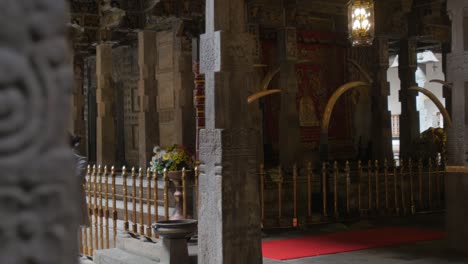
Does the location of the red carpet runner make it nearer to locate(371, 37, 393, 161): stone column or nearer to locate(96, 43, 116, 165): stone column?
locate(371, 37, 393, 161): stone column

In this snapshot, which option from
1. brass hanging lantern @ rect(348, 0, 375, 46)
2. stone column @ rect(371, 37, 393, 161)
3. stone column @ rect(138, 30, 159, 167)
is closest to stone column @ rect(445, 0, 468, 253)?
brass hanging lantern @ rect(348, 0, 375, 46)

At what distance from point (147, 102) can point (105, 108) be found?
1932mm

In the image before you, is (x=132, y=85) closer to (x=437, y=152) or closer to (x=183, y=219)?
(x=437, y=152)

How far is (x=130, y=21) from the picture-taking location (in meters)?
15.1

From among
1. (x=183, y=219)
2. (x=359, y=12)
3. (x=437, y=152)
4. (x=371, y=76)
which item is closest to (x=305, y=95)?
(x=371, y=76)

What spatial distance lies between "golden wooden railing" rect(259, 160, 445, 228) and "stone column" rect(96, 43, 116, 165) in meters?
5.68

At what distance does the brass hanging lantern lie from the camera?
9758 millimetres

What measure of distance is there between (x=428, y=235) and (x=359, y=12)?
3.69m

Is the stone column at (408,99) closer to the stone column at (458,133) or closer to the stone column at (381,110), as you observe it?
the stone column at (381,110)

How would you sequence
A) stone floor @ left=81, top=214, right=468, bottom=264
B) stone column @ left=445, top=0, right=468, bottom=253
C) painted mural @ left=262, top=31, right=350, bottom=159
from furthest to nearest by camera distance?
1. painted mural @ left=262, top=31, right=350, bottom=159
2. stone column @ left=445, top=0, right=468, bottom=253
3. stone floor @ left=81, top=214, right=468, bottom=264

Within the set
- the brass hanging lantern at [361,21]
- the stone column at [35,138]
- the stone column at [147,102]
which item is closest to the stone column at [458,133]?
the brass hanging lantern at [361,21]

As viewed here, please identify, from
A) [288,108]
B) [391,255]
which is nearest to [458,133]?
[391,255]

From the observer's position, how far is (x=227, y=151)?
6.56m

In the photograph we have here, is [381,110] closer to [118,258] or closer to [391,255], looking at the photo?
[391,255]
